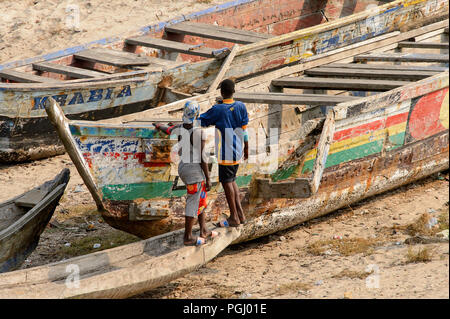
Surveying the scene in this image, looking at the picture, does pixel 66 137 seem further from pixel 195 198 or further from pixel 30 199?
pixel 195 198

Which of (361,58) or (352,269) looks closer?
(352,269)

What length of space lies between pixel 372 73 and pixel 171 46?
9.88ft

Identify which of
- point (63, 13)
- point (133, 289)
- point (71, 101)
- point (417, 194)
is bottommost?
point (133, 289)

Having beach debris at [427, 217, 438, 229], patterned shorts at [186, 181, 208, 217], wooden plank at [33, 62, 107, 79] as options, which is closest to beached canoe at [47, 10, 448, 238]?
patterned shorts at [186, 181, 208, 217]

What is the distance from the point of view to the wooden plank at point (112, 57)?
34.0 feet

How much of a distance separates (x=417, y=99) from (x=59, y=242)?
4.06 m

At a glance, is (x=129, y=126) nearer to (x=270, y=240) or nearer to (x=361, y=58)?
(x=270, y=240)

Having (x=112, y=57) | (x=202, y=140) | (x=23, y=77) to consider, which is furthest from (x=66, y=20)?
(x=202, y=140)

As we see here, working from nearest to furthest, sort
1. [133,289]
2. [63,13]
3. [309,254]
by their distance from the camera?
[133,289]
[309,254]
[63,13]

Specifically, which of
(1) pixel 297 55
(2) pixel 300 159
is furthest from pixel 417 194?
(1) pixel 297 55

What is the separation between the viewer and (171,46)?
1077 cm

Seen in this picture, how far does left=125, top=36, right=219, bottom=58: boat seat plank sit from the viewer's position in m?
10.5

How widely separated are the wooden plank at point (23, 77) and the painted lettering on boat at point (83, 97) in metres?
0.32

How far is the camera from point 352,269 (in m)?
6.62
